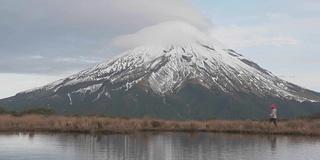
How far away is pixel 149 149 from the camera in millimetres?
26203

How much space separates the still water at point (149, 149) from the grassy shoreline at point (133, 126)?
267 inches

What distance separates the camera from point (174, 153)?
24859 millimetres

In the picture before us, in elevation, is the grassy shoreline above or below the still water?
above

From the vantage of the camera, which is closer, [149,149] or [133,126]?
[149,149]

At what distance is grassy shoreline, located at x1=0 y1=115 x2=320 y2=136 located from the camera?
3847 centimetres

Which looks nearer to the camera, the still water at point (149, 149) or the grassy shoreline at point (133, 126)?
the still water at point (149, 149)

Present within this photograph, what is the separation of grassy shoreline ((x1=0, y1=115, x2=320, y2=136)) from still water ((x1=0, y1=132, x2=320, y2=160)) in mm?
6777

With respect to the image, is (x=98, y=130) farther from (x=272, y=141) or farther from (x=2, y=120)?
(x=272, y=141)

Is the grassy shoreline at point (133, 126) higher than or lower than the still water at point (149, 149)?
higher

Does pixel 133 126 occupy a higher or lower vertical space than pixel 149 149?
higher

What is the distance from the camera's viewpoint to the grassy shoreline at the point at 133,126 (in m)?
38.5

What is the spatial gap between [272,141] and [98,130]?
42.3ft

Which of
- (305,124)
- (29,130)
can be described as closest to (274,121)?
(305,124)

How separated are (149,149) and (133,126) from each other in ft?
50.6
